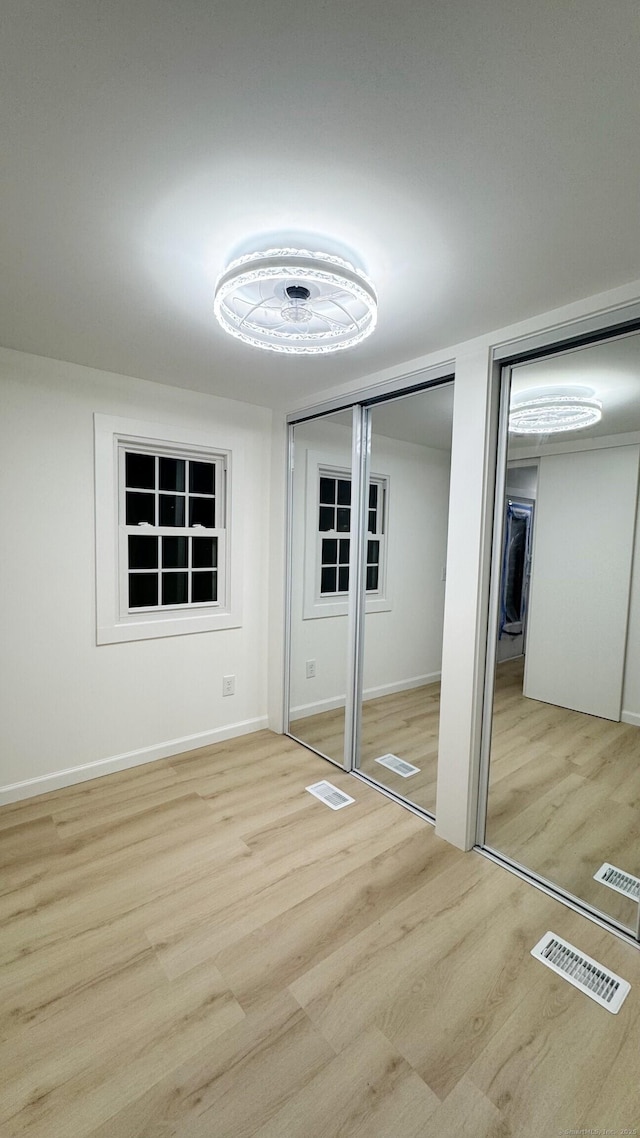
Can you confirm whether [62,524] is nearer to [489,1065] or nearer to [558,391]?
[558,391]

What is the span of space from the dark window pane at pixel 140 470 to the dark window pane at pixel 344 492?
1208 mm

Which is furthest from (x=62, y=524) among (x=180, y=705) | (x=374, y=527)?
(x=374, y=527)

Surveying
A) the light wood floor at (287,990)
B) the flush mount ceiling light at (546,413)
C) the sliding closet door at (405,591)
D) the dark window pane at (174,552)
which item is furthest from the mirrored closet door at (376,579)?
the dark window pane at (174,552)

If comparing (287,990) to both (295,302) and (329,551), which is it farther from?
(295,302)

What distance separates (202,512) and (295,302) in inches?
72.8

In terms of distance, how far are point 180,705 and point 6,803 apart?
1.05 meters

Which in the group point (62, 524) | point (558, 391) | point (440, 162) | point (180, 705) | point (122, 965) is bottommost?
point (122, 965)

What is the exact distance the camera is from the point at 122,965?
1633 mm

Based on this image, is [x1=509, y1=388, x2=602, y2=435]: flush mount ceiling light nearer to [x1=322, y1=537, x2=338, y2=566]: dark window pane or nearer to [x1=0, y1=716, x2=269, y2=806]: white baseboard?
[x1=322, y1=537, x2=338, y2=566]: dark window pane

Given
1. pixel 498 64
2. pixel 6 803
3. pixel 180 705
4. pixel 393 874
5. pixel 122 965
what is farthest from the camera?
pixel 180 705

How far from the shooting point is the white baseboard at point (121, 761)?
103 inches

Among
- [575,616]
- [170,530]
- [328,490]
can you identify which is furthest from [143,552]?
[575,616]

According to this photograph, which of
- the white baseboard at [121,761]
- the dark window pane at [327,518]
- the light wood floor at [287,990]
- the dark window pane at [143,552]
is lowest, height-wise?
the light wood floor at [287,990]

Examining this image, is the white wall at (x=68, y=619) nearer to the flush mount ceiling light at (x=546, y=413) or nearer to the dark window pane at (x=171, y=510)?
the dark window pane at (x=171, y=510)
